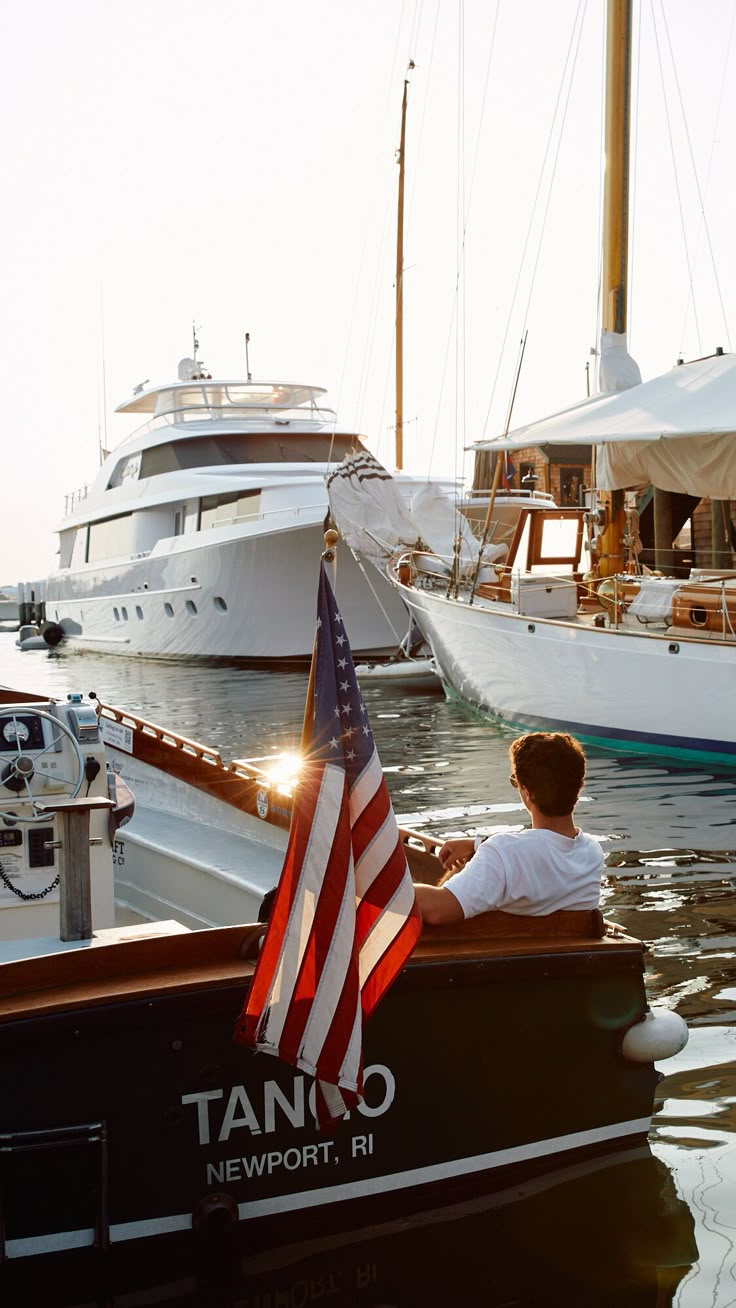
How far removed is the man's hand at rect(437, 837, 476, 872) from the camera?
A: 4191 mm

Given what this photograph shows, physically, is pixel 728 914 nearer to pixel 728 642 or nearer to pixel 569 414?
pixel 728 642

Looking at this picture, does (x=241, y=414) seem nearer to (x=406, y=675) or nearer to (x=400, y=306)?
(x=400, y=306)

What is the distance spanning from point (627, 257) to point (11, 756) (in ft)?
45.4

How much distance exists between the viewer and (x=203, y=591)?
1045 inches

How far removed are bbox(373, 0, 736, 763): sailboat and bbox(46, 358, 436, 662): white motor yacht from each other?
670 cm

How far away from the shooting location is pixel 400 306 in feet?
99.7

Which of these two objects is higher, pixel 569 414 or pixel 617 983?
pixel 569 414

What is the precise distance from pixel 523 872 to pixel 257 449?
81.2 ft

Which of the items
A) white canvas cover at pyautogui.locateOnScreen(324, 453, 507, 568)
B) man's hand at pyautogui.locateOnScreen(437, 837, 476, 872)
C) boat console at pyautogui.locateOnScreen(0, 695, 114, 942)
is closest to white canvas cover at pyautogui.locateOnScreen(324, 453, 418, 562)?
white canvas cover at pyautogui.locateOnScreen(324, 453, 507, 568)

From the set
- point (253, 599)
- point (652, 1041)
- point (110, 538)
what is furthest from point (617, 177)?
point (110, 538)

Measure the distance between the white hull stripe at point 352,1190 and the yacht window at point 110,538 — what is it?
2716 cm

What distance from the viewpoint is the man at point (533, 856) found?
384 centimetres

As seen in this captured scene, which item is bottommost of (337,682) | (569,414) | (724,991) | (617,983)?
(724,991)

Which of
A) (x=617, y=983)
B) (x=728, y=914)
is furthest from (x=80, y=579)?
(x=617, y=983)
